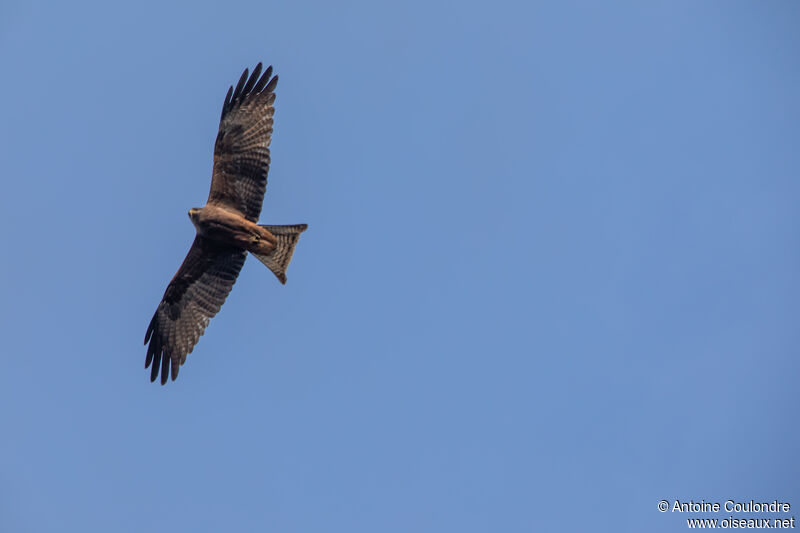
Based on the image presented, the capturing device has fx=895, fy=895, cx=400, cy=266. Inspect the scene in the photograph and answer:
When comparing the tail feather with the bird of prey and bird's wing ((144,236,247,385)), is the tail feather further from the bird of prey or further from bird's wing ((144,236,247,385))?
bird's wing ((144,236,247,385))

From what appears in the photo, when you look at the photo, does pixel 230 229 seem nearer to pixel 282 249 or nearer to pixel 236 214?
pixel 236 214

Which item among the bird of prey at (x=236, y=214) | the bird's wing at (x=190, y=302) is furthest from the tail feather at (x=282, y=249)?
the bird's wing at (x=190, y=302)

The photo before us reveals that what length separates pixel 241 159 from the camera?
1485cm

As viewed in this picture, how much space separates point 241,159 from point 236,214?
3.01ft

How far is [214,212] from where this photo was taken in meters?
14.7

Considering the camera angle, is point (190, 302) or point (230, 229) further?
point (190, 302)

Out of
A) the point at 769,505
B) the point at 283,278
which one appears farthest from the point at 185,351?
the point at 769,505

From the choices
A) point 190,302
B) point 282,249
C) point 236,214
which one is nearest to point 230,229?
point 236,214

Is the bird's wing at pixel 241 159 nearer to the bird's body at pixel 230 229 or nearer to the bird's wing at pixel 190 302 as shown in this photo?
the bird's body at pixel 230 229

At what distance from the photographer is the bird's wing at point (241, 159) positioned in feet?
48.7

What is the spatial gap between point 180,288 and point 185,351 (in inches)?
46.4

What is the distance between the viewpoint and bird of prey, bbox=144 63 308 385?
14.8 meters

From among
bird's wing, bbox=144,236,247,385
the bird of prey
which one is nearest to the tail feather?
the bird of prey

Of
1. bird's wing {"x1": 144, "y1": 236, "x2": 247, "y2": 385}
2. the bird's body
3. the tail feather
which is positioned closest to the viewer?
the bird's body
